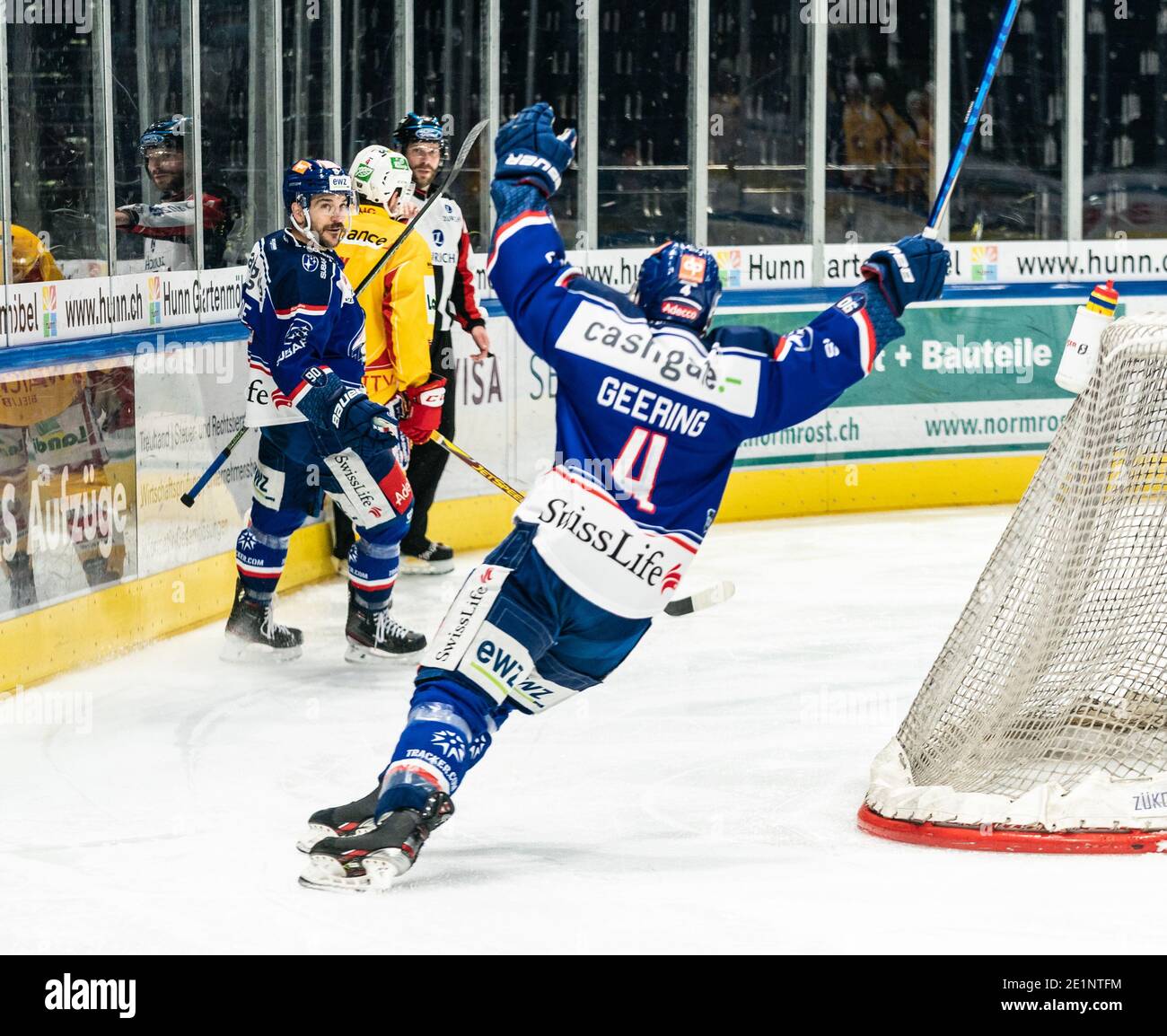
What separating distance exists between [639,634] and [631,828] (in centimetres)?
49

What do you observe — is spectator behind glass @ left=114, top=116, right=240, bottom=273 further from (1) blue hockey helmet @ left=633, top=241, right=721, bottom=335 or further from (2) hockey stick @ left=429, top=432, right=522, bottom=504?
(1) blue hockey helmet @ left=633, top=241, right=721, bottom=335

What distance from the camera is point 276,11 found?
22.9 feet

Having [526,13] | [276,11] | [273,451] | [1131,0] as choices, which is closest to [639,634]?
[273,451]

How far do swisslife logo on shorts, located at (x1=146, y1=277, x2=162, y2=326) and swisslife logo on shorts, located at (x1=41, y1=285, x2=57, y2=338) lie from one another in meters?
0.56

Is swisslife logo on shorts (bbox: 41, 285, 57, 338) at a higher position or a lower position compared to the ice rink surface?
higher

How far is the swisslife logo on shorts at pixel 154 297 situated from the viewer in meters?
5.99

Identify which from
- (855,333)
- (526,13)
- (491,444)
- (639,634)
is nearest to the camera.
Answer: (855,333)

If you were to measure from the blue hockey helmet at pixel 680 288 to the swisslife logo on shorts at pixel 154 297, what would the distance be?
A: 8.56ft

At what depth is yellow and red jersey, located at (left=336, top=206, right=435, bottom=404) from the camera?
6.23m
